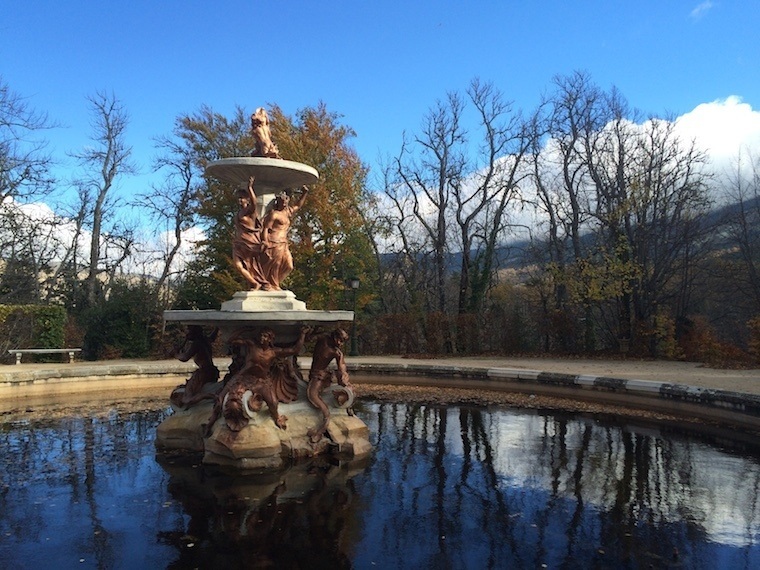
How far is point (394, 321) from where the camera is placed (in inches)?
848

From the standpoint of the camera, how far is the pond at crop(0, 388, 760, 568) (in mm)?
3906

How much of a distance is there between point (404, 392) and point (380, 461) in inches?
237

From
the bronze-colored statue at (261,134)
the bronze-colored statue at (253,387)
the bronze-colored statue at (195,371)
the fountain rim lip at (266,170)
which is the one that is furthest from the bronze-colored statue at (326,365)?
the bronze-colored statue at (261,134)

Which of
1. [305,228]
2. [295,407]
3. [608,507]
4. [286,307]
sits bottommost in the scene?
[608,507]

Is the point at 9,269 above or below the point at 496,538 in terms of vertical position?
above

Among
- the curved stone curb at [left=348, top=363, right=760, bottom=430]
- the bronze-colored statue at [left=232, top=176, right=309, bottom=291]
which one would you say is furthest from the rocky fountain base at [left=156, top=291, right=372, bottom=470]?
the curved stone curb at [left=348, top=363, right=760, bottom=430]

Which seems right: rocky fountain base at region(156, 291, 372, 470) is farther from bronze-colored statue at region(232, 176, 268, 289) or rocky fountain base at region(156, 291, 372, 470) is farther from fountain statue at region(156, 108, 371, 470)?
bronze-colored statue at region(232, 176, 268, 289)

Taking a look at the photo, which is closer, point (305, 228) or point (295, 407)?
point (295, 407)

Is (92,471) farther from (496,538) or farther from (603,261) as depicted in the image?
(603,261)

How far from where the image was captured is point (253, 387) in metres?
6.47

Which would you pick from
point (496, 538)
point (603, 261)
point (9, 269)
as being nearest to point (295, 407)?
point (496, 538)

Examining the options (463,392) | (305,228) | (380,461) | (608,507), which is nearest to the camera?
(608,507)

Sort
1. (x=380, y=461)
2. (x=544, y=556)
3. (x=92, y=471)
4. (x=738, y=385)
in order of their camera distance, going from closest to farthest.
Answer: (x=544, y=556)
(x=92, y=471)
(x=380, y=461)
(x=738, y=385)

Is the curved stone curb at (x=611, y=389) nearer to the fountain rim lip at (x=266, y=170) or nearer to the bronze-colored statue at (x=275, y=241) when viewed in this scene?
the bronze-colored statue at (x=275, y=241)
